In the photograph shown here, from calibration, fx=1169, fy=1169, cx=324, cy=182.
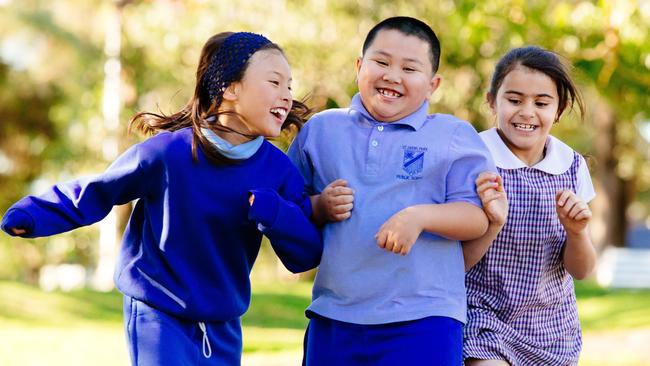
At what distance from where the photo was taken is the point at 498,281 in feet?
13.4

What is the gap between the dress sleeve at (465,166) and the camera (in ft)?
12.4

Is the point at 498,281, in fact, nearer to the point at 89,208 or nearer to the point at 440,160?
the point at 440,160

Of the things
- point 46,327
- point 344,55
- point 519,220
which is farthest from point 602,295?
point 519,220

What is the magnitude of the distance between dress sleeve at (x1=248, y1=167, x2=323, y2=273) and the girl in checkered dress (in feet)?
2.15

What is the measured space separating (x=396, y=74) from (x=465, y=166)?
38 centimetres

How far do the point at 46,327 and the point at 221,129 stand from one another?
20.3ft

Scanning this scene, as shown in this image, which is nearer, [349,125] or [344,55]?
[349,125]

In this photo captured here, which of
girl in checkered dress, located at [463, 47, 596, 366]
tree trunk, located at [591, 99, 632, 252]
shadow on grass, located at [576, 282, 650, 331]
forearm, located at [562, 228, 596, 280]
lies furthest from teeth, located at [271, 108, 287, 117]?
tree trunk, located at [591, 99, 632, 252]

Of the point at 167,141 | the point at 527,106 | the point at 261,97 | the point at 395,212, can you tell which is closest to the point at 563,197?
the point at 527,106

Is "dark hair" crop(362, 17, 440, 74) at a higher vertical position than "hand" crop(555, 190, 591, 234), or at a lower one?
higher

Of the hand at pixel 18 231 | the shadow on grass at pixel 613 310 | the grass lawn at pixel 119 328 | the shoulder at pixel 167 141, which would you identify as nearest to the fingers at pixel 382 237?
the shoulder at pixel 167 141

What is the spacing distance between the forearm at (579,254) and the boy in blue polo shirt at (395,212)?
0.44 metres

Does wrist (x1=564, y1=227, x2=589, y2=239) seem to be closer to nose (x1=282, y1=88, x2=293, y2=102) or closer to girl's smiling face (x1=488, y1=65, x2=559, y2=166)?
girl's smiling face (x1=488, y1=65, x2=559, y2=166)

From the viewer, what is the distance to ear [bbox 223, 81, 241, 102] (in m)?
3.87
